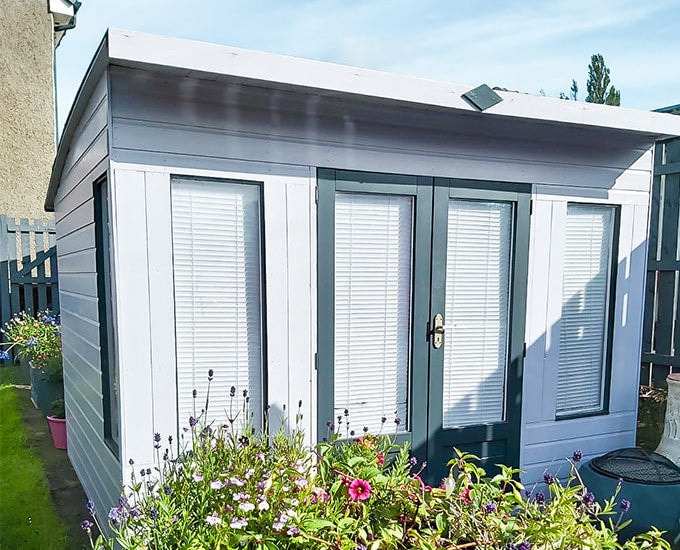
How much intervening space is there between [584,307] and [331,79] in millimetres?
2257

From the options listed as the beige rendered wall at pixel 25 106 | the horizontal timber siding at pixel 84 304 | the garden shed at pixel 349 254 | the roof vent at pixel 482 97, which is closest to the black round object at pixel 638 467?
the garden shed at pixel 349 254

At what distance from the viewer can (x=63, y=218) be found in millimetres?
3758

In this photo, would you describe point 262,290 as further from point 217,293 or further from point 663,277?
point 663,277

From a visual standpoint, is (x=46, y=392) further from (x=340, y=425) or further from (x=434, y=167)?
(x=434, y=167)

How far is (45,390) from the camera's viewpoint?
4863mm

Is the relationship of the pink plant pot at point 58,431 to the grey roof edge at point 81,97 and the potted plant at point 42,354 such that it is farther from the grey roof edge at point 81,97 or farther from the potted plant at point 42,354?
the grey roof edge at point 81,97

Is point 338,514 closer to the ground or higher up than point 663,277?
closer to the ground

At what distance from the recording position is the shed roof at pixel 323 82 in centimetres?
194

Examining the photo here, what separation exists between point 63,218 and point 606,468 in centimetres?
401

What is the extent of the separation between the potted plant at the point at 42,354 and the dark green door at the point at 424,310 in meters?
A: 3.36

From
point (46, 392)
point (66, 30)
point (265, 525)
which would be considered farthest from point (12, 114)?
point (265, 525)

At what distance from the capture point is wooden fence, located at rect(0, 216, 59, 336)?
6188mm

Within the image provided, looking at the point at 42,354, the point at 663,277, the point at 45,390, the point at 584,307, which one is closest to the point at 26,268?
the point at 42,354

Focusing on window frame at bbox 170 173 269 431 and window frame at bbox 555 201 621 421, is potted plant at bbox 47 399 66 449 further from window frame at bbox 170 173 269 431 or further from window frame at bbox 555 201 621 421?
window frame at bbox 555 201 621 421
